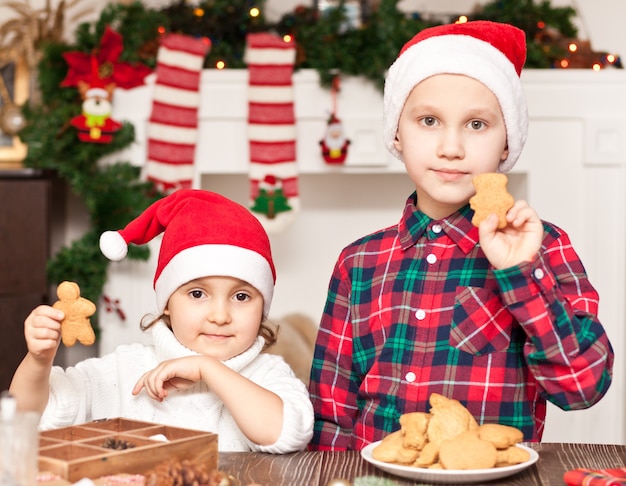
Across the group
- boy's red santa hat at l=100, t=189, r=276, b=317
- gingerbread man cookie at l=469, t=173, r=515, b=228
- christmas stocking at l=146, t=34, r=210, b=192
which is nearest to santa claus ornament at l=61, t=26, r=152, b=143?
christmas stocking at l=146, t=34, r=210, b=192

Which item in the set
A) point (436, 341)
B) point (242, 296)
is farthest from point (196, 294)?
point (436, 341)

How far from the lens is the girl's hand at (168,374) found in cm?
126

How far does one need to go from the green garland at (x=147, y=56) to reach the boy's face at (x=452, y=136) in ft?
4.87

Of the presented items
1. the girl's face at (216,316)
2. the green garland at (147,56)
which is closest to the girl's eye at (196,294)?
the girl's face at (216,316)

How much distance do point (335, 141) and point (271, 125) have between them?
22 cm

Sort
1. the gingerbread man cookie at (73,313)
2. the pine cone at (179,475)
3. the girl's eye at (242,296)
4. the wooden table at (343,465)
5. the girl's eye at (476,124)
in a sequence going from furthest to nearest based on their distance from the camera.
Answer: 1. the girl's eye at (242,296)
2. the girl's eye at (476,124)
3. the gingerbread man cookie at (73,313)
4. the wooden table at (343,465)
5. the pine cone at (179,475)

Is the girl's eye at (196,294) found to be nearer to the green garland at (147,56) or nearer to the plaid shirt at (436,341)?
the plaid shirt at (436,341)

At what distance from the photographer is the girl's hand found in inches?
49.5

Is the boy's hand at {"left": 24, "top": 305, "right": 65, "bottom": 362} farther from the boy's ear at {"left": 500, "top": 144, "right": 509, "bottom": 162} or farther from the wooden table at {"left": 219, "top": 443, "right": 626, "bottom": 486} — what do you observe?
the boy's ear at {"left": 500, "top": 144, "right": 509, "bottom": 162}

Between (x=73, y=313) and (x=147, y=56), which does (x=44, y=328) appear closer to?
(x=73, y=313)

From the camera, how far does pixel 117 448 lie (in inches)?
38.7

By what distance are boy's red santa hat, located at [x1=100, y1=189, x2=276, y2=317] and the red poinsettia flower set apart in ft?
4.96

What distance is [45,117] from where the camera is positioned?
111 inches

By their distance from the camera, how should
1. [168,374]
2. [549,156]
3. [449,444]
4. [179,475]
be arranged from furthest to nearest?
[549,156]
[168,374]
[449,444]
[179,475]
